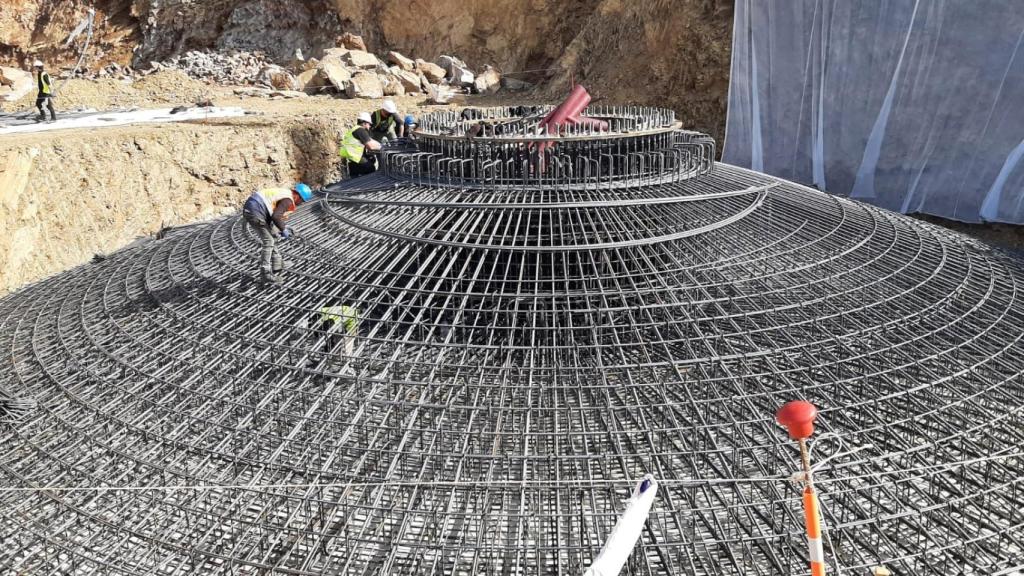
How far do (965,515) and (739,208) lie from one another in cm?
483

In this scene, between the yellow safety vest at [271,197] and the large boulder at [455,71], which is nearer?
the yellow safety vest at [271,197]

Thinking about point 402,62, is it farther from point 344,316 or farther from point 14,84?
point 344,316

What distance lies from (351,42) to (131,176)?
2413 centimetres

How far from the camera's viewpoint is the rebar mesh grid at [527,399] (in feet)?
21.4

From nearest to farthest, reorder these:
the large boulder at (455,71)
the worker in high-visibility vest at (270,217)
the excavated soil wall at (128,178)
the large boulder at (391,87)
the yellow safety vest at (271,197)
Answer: the worker in high-visibility vest at (270,217) < the yellow safety vest at (271,197) < the excavated soil wall at (128,178) < the large boulder at (391,87) < the large boulder at (455,71)

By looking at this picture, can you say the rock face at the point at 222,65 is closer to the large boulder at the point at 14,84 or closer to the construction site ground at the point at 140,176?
the large boulder at the point at 14,84

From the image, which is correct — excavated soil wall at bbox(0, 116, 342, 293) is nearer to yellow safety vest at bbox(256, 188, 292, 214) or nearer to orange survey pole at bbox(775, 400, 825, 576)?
yellow safety vest at bbox(256, 188, 292, 214)

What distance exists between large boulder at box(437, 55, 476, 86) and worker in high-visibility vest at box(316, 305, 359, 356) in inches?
1276

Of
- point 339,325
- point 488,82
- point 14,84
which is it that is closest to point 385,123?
point 339,325

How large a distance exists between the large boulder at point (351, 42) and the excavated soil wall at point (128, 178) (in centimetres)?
1804

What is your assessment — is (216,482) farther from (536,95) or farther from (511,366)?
(536,95)

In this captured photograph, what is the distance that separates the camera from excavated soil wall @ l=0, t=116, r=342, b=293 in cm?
2055

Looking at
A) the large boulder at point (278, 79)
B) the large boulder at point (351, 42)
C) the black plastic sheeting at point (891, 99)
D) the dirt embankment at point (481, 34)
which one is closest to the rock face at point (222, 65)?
the large boulder at point (278, 79)

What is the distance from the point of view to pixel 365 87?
3672 cm
